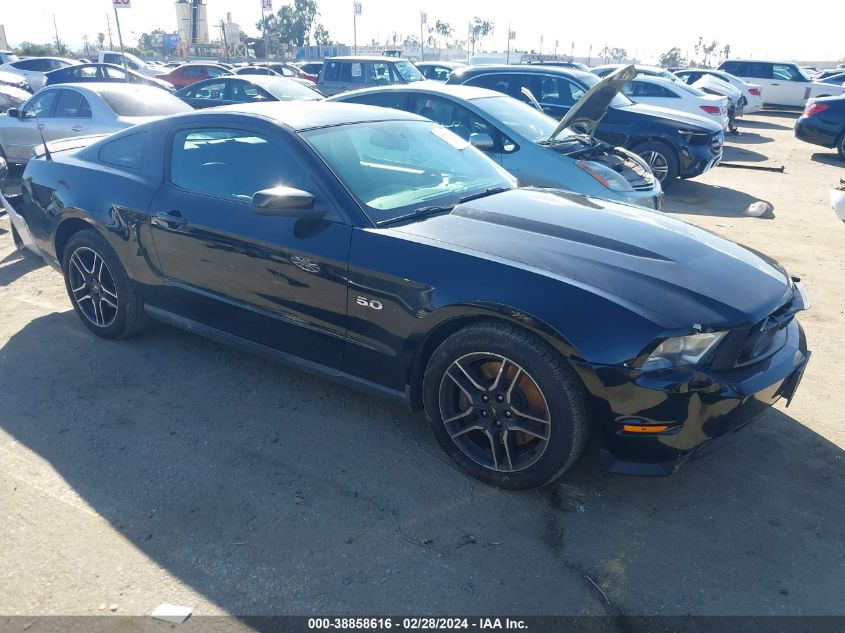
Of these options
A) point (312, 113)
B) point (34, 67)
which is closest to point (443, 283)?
point (312, 113)

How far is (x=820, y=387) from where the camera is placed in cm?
404

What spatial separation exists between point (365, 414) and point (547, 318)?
4.63 feet

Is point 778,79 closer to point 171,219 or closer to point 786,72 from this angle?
point 786,72

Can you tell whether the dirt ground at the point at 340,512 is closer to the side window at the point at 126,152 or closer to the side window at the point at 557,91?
the side window at the point at 126,152

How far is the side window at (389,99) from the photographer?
7.09m

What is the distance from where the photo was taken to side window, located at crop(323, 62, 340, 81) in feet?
51.5

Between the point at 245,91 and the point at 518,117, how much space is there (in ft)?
21.4

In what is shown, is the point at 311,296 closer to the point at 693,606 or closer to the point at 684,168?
the point at 693,606

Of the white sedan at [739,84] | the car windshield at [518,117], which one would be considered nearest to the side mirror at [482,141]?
the car windshield at [518,117]

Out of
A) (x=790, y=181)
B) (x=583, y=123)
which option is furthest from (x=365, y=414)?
(x=790, y=181)

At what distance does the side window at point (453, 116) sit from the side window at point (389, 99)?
138 millimetres

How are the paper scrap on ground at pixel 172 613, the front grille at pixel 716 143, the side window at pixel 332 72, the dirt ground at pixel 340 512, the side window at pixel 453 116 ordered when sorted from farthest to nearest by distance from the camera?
the side window at pixel 332 72
the front grille at pixel 716 143
the side window at pixel 453 116
the dirt ground at pixel 340 512
the paper scrap on ground at pixel 172 613

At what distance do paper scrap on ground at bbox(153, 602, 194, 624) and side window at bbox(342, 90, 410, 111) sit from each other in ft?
18.5

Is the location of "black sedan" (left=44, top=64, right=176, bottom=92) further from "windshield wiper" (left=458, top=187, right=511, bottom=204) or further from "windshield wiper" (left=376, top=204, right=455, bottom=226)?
"windshield wiper" (left=376, top=204, right=455, bottom=226)
